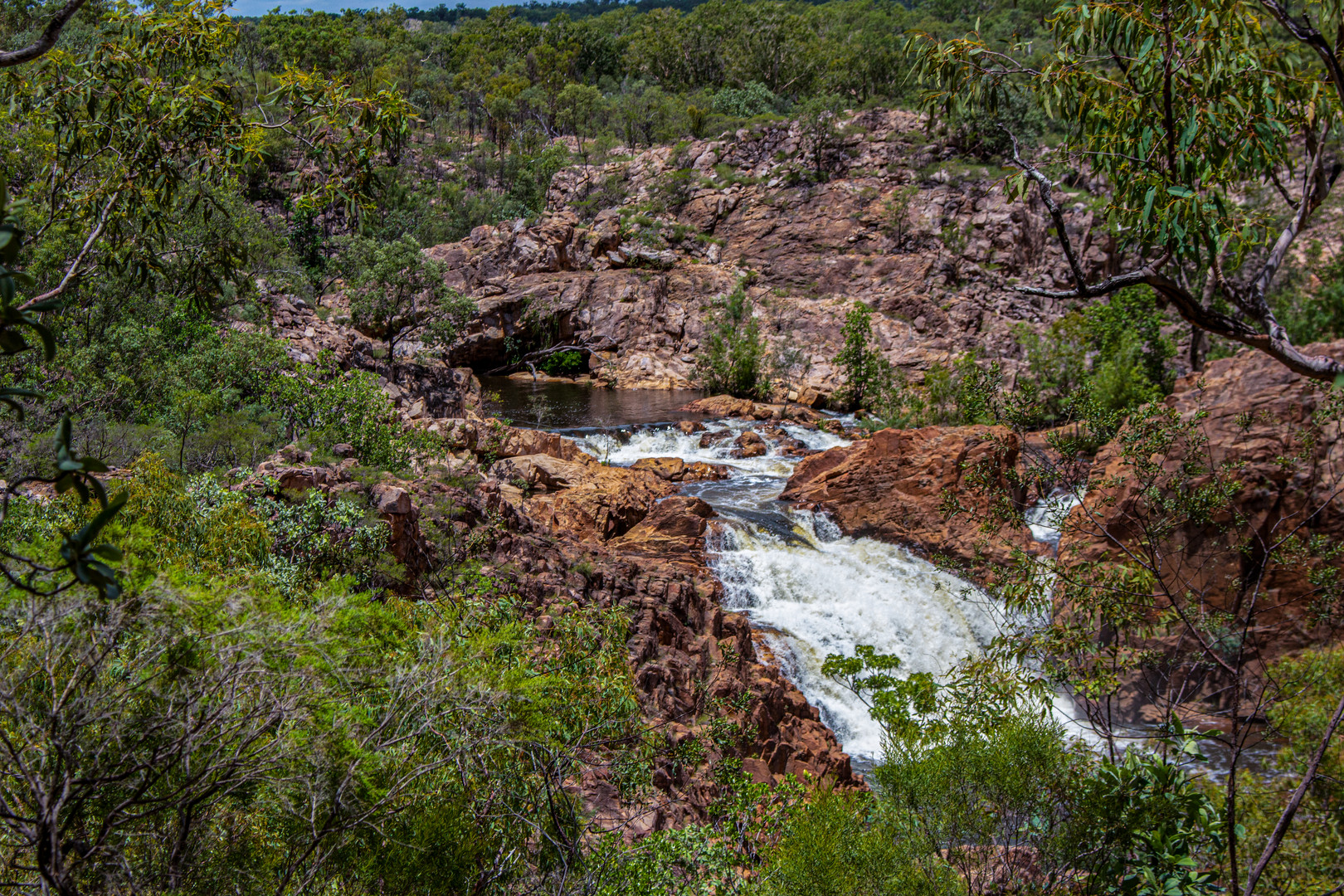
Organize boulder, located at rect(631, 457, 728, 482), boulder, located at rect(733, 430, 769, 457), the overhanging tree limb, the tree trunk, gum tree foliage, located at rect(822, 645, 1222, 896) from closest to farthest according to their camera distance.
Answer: the overhanging tree limb < gum tree foliage, located at rect(822, 645, 1222, 896) < the tree trunk < boulder, located at rect(631, 457, 728, 482) < boulder, located at rect(733, 430, 769, 457)

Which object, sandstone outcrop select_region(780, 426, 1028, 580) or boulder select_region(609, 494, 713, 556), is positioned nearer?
boulder select_region(609, 494, 713, 556)

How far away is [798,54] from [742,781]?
76.7 meters

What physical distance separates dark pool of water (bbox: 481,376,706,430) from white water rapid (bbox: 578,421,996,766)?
536 inches

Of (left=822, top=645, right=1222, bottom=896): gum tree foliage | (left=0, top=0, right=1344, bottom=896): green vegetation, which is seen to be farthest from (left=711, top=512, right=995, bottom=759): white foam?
(left=822, top=645, right=1222, bottom=896): gum tree foliage

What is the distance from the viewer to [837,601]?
Result: 15.0 metres

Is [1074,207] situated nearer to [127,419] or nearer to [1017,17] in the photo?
[127,419]

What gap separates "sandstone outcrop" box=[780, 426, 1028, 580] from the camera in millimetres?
16312

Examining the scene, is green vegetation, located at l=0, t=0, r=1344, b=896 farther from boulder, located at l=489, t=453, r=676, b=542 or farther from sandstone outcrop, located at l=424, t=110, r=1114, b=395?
sandstone outcrop, located at l=424, t=110, r=1114, b=395

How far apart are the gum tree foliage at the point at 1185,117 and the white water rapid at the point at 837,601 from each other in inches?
321

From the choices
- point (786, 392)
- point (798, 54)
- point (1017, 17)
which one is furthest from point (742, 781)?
point (1017, 17)

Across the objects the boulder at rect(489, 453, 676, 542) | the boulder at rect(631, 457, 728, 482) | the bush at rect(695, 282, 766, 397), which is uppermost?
the boulder at rect(489, 453, 676, 542)

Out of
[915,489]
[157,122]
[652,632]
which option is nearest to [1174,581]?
[915,489]

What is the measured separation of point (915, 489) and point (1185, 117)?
1271 cm

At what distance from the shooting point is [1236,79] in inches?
198
